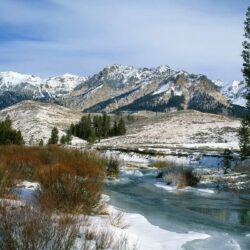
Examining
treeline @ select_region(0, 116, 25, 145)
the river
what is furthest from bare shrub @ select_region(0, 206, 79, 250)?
treeline @ select_region(0, 116, 25, 145)

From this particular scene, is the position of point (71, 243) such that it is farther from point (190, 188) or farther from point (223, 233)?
point (190, 188)

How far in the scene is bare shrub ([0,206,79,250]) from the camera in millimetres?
8875

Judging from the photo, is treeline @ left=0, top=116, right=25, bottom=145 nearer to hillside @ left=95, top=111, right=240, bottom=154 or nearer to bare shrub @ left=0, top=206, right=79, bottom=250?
hillside @ left=95, top=111, right=240, bottom=154

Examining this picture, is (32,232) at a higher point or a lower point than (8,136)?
higher

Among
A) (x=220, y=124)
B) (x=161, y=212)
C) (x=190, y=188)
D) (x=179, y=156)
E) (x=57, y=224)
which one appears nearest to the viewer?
(x=57, y=224)

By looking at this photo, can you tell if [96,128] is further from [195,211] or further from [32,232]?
[32,232]

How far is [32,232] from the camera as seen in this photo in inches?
350

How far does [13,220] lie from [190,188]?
30.6 meters

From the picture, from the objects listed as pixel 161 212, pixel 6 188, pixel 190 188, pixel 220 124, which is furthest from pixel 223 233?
pixel 220 124

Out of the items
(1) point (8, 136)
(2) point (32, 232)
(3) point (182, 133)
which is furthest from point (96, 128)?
(2) point (32, 232)

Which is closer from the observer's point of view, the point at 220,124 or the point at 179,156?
the point at 179,156

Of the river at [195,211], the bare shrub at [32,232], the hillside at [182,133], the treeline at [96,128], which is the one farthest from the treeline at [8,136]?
the bare shrub at [32,232]

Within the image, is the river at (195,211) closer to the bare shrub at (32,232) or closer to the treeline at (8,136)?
the bare shrub at (32,232)

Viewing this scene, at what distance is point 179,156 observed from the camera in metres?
Result: 69.5
